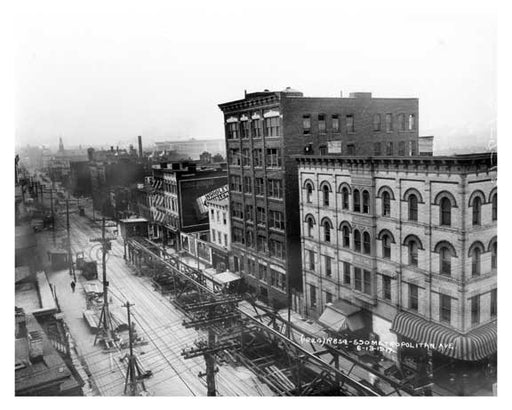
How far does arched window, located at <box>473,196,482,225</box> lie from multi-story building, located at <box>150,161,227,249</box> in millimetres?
17309

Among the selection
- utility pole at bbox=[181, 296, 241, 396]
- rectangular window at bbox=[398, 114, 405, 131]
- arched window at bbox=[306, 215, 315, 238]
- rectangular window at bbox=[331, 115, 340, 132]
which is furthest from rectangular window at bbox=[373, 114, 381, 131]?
utility pole at bbox=[181, 296, 241, 396]

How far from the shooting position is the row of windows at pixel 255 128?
3070cm

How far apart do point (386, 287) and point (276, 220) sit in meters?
10.6

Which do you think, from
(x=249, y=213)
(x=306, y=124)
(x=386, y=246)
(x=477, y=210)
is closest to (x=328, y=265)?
(x=386, y=246)

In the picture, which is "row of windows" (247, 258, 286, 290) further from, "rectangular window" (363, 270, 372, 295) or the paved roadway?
"rectangular window" (363, 270, 372, 295)

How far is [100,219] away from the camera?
2577 centimetres

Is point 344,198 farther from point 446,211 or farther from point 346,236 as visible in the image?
point 446,211

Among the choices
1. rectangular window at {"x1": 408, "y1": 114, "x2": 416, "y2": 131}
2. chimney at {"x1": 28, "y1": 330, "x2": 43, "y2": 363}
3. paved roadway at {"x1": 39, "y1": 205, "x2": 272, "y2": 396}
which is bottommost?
paved roadway at {"x1": 39, "y1": 205, "x2": 272, "y2": 396}

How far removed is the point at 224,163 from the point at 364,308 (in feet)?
54.6

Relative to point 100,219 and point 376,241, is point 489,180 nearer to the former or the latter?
point 376,241

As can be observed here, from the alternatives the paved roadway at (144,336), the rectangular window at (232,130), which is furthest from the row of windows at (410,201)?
the paved roadway at (144,336)

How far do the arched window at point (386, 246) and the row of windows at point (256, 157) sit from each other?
30.6 feet

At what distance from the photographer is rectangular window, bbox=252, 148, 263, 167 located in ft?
107

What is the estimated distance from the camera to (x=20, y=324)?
1922 cm
